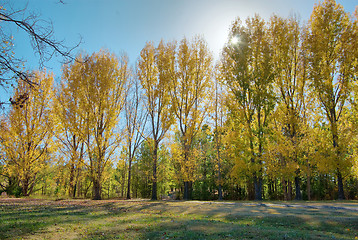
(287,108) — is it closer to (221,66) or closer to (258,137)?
(258,137)

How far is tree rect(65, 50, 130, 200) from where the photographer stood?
19.7m

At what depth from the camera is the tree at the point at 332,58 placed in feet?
57.7

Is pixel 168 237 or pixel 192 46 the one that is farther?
pixel 192 46

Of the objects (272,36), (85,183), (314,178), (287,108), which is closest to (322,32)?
(272,36)

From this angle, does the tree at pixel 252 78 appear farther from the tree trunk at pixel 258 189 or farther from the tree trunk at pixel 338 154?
the tree trunk at pixel 338 154

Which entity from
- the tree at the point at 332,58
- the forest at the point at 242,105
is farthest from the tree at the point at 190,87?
the tree at the point at 332,58

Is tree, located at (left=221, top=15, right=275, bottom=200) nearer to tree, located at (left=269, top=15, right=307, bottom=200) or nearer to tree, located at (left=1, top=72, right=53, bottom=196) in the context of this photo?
tree, located at (left=269, top=15, right=307, bottom=200)

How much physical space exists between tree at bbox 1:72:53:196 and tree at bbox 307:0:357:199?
2431 centimetres

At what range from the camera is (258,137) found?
18.1 m

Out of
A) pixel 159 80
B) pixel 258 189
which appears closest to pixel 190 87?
pixel 159 80

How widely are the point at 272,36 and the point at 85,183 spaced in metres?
34.4

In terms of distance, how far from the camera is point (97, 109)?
68.0ft

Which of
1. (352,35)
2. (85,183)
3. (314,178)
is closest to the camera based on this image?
(352,35)

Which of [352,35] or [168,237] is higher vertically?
[352,35]
